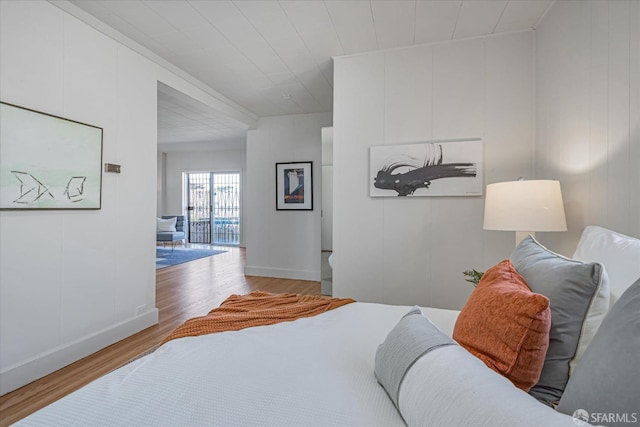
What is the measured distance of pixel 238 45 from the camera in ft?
9.19

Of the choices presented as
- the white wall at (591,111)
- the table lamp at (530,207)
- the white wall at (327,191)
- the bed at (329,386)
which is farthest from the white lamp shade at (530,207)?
the white wall at (327,191)

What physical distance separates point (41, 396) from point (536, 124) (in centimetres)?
405

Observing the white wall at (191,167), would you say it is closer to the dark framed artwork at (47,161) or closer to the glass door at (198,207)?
the glass door at (198,207)

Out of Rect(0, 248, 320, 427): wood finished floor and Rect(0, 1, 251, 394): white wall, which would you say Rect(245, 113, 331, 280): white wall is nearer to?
Rect(0, 248, 320, 427): wood finished floor

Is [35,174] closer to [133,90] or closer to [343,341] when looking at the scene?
[133,90]

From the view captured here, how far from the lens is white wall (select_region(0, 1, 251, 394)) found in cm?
195

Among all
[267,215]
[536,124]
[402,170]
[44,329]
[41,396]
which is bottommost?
[41,396]

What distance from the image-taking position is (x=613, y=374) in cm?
53

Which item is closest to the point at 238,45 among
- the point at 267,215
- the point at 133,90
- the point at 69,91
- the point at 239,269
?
the point at 133,90

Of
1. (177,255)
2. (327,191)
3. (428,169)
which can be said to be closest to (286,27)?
(428,169)

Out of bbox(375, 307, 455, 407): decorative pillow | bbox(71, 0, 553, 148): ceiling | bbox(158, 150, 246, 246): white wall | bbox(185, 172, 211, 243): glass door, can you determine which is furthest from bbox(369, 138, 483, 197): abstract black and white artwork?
bbox(185, 172, 211, 243): glass door

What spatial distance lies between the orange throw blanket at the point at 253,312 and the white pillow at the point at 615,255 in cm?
115

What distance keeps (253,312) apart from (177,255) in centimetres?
606

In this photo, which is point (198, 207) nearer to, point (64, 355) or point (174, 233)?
point (174, 233)
